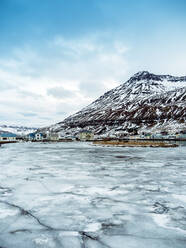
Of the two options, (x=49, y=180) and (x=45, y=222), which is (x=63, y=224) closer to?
(x=45, y=222)

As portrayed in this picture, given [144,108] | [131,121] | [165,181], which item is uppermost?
[144,108]

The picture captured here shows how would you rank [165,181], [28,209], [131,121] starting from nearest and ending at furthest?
[28,209] → [165,181] → [131,121]

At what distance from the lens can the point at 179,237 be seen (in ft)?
16.8

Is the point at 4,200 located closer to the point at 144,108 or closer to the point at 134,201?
the point at 134,201

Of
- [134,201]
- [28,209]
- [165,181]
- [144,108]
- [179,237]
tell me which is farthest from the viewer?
[144,108]

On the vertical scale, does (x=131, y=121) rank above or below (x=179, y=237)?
above

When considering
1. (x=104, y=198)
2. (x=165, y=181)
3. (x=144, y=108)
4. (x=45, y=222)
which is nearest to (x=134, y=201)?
(x=104, y=198)

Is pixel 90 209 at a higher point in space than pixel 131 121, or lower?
lower

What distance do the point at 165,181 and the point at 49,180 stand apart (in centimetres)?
626

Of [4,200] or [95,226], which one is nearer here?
[95,226]

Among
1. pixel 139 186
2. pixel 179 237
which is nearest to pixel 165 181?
pixel 139 186

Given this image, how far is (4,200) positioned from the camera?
8.09 m

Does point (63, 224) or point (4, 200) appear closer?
point (63, 224)

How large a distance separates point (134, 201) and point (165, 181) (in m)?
4.17
